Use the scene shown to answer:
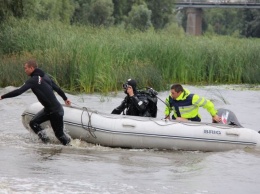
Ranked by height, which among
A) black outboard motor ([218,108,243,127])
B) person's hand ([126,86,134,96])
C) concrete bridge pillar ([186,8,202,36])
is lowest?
concrete bridge pillar ([186,8,202,36])

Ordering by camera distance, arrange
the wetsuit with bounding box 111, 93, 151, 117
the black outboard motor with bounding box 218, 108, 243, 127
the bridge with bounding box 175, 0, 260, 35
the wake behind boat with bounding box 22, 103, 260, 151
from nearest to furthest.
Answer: the wake behind boat with bounding box 22, 103, 260, 151 < the wetsuit with bounding box 111, 93, 151, 117 < the black outboard motor with bounding box 218, 108, 243, 127 < the bridge with bounding box 175, 0, 260, 35

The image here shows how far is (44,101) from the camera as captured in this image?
12.0 m

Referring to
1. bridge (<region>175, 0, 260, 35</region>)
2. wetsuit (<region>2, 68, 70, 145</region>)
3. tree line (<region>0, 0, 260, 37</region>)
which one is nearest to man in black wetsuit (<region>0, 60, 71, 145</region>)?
wetsuit (<region>2, 68, 70, 145</region>)

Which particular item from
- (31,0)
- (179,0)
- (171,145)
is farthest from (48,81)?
(179,0)

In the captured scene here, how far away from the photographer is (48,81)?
12.1 metres

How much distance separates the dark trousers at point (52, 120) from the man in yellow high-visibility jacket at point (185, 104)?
1.88 metres

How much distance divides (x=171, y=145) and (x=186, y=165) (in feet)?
3.66

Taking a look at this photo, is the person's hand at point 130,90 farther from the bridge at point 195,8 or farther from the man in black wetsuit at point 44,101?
the bridge at point 195,8

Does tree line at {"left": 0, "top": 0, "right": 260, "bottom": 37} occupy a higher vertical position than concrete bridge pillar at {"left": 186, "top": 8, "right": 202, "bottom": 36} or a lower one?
higher

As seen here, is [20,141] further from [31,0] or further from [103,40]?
[31,0]

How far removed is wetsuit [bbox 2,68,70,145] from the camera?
11844mm

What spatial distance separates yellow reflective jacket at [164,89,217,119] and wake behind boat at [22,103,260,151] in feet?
1.05

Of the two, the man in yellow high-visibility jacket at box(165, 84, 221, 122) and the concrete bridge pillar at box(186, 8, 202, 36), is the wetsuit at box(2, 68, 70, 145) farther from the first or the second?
the concrete bridge pillar at box(186, 8, 202, 36)

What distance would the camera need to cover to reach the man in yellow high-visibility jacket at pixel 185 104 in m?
12.5
